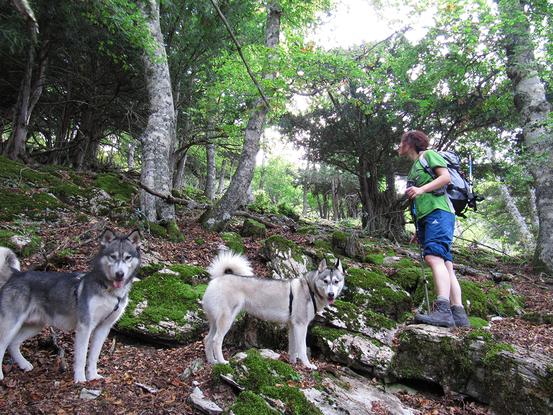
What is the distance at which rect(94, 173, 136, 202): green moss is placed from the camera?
10586 millimetres

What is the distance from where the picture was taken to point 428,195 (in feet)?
16.4

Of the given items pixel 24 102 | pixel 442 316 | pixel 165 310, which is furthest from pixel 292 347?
pixel 24 102

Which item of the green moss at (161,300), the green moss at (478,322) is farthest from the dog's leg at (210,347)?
the green moss at (478,322)

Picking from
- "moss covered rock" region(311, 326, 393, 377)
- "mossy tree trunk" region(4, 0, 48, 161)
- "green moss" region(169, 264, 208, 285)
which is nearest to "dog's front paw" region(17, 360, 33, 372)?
"green moss" region(169, 264, 208, 285)

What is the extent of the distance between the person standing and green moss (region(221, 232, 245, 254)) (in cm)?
431

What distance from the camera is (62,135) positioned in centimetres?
1415

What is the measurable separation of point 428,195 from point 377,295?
237cm

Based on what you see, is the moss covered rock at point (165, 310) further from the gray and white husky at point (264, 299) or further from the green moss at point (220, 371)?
the green moss at point (220, 371)

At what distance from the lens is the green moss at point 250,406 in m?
2.96

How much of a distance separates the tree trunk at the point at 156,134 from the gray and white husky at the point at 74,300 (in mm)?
5024

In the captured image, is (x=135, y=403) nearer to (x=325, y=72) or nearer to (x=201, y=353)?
(x=201, y=353)

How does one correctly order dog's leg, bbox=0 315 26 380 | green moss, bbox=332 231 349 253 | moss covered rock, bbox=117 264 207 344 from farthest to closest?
green moss, bbox=332 231 349 253, moss covered rock, bbox=117 264 207 344, dog's leg, bbox=0 315 26 380

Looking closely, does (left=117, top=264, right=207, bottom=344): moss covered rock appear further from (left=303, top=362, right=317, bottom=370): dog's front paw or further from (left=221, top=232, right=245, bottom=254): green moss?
(left=221, top=232, right=245, bottom=254): green moss

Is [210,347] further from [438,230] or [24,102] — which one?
[24,102]
